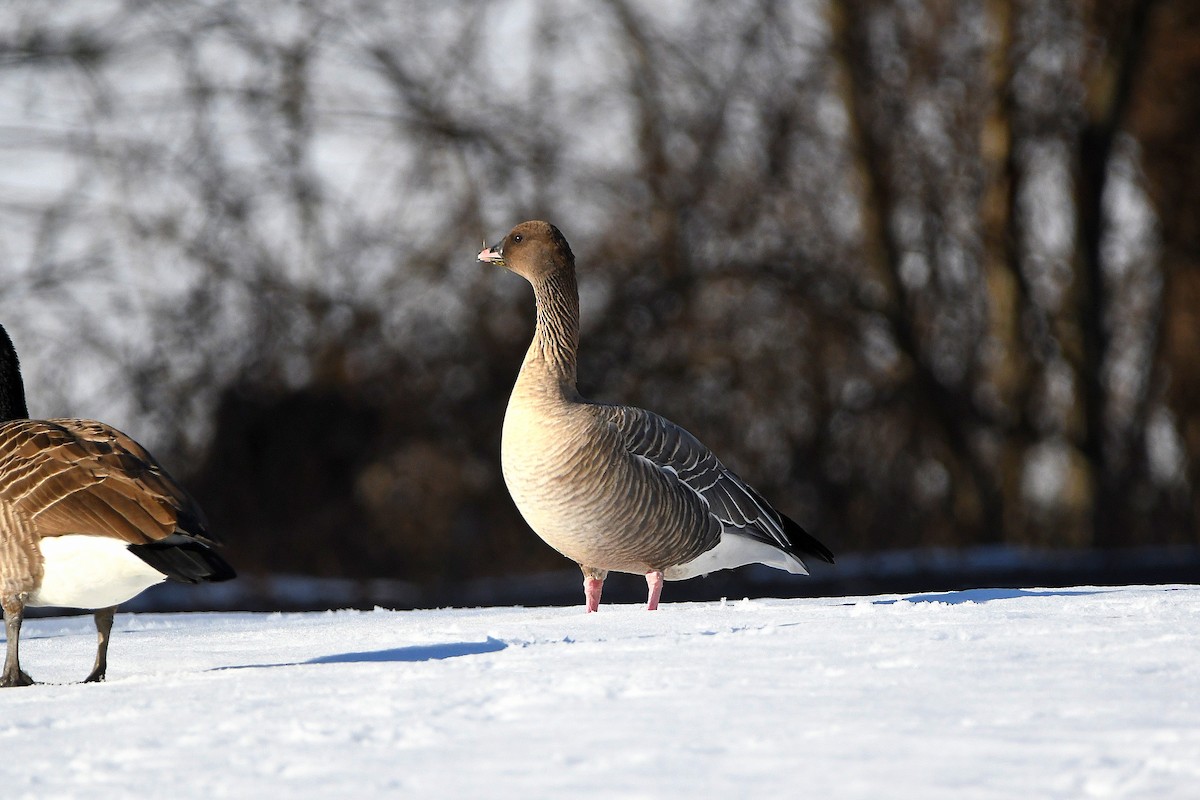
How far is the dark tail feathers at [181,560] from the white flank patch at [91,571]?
82mm

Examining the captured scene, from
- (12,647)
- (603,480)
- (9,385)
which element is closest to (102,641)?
Answer: (12,647)

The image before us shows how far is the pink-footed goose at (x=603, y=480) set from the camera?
20.0 feet

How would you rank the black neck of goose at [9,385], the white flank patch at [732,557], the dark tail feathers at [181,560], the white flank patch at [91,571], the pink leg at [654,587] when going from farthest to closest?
the white flank patch at [732,557] → the pink leg at [654,587] → the black neck of goose at [9,385] → the white flank patch at [91,571] → the dark tail feathers at [181,560]

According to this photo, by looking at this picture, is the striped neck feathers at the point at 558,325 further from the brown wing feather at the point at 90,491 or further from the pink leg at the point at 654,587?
the brown wing feather at the point at 90,491

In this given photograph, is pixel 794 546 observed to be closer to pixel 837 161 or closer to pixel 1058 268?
pixel 837 161

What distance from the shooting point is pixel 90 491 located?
4418 mm

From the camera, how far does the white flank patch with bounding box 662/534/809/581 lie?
6836 mm

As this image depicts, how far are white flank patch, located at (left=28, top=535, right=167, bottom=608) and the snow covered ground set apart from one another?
0.98 feet

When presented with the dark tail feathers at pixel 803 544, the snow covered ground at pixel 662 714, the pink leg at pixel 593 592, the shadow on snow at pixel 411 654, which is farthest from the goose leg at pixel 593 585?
the shadow on snow at pixel 411 654

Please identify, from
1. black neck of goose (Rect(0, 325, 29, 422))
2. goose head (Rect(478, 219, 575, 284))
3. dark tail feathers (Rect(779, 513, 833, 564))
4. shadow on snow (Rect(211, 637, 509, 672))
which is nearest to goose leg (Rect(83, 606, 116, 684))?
shadow on snow (Rect(211, 637, 509, 672))

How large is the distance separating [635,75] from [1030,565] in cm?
528

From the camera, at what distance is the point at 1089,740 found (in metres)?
2.90

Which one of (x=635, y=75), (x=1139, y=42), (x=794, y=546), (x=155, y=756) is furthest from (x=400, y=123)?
(x=155, y=756)

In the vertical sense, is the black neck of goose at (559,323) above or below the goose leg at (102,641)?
above
